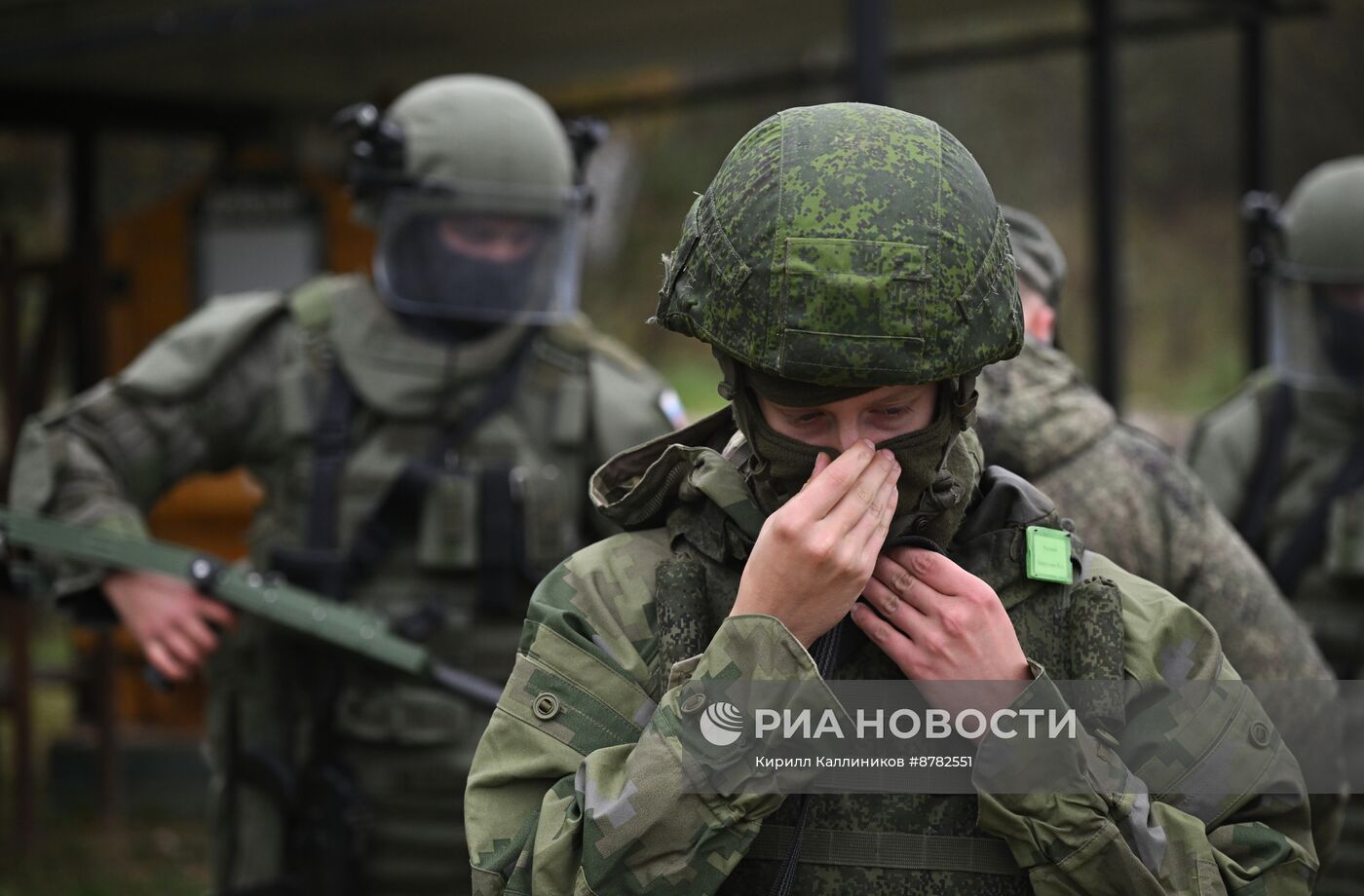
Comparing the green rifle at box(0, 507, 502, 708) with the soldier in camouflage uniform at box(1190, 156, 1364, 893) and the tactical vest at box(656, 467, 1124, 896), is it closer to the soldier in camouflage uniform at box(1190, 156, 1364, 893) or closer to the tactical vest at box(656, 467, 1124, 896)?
the tactical vest at box(656, 467, 1124, 896)

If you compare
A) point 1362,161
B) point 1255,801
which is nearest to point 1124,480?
point 1255,801

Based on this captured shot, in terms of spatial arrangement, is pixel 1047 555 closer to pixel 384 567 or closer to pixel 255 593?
pixel 255 593

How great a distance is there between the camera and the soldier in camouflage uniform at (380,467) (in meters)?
3.76

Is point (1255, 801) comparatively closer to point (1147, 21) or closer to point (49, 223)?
point (1147, 21)

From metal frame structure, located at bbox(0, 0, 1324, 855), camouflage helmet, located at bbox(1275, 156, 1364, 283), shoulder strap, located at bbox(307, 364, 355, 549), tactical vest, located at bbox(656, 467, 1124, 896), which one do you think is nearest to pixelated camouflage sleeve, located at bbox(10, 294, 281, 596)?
shoulder strap, located at bbox(307, 364, 355, 549)

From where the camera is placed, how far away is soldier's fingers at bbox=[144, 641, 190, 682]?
365 centimetres

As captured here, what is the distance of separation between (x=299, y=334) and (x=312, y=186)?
10.6ft

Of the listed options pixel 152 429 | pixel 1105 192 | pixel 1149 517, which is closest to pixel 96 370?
pixel 152 429

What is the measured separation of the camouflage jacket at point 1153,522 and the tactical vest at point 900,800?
0.83 metres

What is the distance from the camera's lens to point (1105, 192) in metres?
6.14

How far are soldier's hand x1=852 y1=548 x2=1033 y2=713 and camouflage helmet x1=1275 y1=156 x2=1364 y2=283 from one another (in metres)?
3.08

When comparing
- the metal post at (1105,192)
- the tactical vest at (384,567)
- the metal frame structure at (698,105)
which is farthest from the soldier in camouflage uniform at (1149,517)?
the metal post at (1105,192)

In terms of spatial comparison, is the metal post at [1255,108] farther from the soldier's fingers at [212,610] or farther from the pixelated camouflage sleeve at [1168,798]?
the pixelated camouflage sleeve at [1168,798]

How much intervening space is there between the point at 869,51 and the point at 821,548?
307 cm
